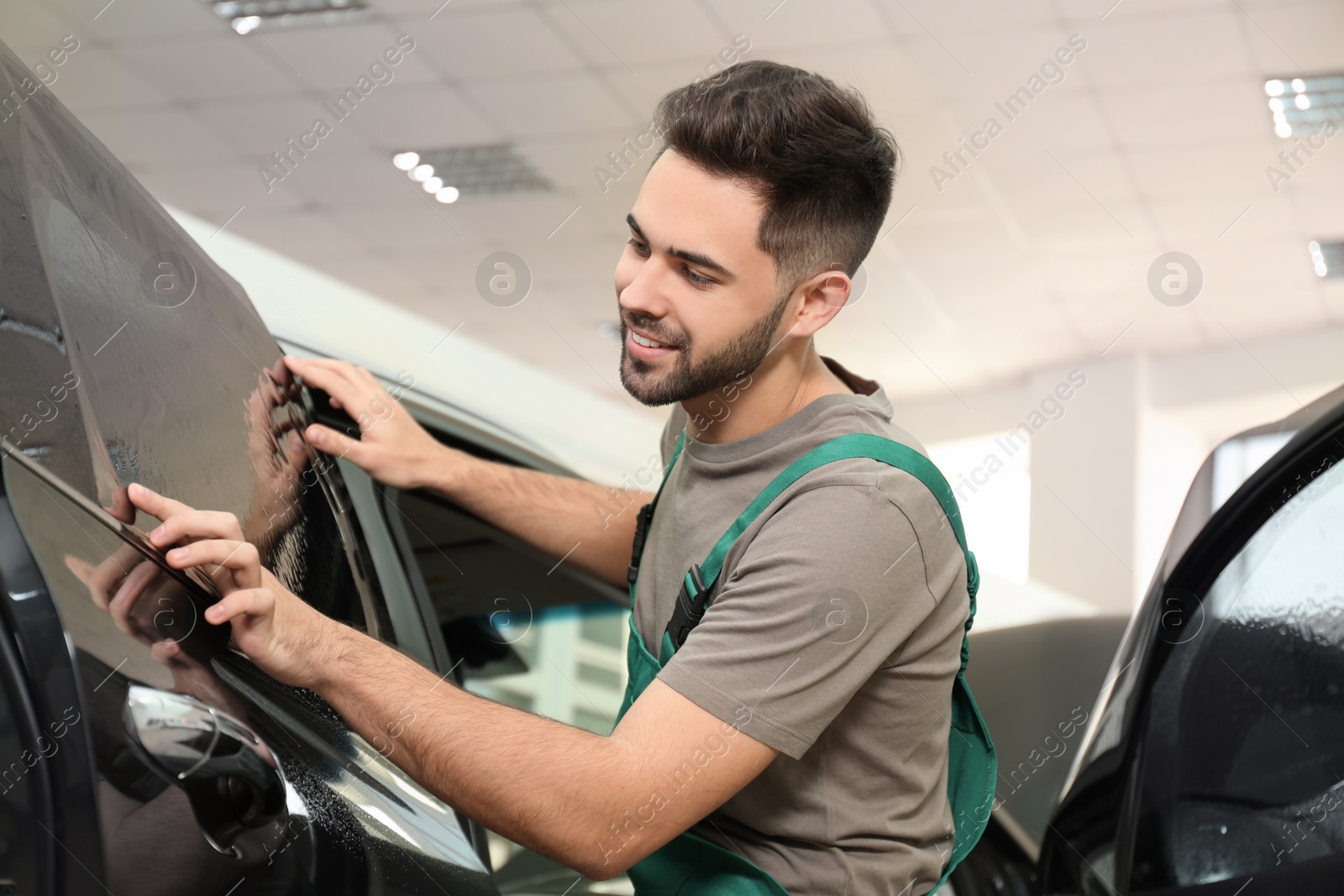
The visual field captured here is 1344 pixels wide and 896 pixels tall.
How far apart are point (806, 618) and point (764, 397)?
33 centimetres

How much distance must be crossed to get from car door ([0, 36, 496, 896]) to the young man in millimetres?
49

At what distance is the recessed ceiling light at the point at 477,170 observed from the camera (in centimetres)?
599

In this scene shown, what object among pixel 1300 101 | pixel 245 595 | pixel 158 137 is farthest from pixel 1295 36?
pixel 158 137

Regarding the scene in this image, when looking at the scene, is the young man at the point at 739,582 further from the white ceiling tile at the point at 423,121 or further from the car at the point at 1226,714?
the white ceiling tile at the point at 423,121

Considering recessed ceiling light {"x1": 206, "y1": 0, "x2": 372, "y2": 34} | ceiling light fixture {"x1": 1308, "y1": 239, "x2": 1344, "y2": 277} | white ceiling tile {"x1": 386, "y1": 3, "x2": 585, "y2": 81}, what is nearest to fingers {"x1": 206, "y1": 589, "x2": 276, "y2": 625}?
white ceiling tile {"x1": 386, "y1": 3, "x2": 585, "y2": 81}

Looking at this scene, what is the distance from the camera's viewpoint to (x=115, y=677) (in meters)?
0.58

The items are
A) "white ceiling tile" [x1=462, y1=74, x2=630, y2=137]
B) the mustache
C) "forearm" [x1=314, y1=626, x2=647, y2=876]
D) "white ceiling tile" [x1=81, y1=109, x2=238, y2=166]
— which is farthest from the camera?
"white ceiling tile" [x1=81, y1=109, x2=238, y2=166]

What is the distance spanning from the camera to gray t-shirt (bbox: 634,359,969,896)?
0.91 metres

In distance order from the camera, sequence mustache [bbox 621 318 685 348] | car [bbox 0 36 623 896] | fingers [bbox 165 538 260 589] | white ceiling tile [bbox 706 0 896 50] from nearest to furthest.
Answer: car [bbox 0 36 623 896]
fingers [bbox 165 538 260 589]
mustache [bbox 621 318 685 348]
white ceiling tile [bbox 706 0 896 50]

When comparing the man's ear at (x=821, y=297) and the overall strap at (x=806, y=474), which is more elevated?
the man's ear at (x=821, y=297)

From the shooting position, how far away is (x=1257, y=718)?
3.67 feet

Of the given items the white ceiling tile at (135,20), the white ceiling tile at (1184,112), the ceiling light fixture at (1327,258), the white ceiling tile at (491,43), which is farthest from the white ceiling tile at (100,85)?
the ceiling light fixture at (1327,258)

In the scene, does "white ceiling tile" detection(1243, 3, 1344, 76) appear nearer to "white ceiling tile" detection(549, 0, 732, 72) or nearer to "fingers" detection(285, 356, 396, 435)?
"white ceiling tile" detection(549, 0, 732, 72)

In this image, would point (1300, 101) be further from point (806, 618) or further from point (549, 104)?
point (806, 618)
